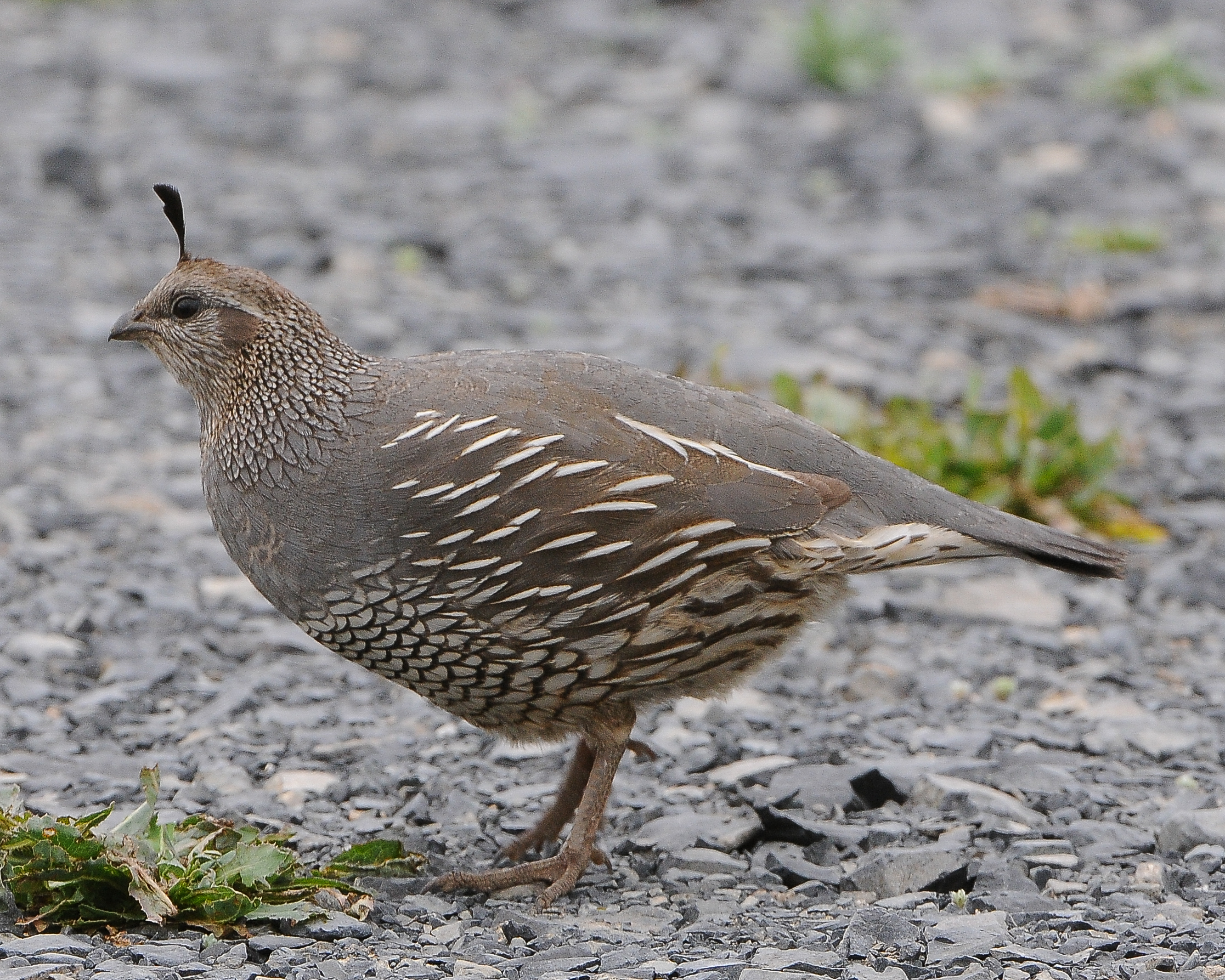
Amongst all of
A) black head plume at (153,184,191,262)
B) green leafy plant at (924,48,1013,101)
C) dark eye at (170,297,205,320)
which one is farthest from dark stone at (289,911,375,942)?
green leafy plant at (924,48,1013,101)

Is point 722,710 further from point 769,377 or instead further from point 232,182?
point 232,182

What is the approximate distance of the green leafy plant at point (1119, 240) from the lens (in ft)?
36.0

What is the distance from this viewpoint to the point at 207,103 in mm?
12406

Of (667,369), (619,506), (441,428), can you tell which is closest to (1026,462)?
(667,369)

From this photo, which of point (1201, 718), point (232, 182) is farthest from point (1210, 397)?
point (232, 182)

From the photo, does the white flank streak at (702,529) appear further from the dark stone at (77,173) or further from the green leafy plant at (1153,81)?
the green leafy plant at (1153,81)

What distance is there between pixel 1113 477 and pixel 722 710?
113 inches

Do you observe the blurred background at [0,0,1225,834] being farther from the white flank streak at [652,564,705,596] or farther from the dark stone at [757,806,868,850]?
the white flank streak at [652,564,705,596]

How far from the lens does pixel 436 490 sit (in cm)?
496

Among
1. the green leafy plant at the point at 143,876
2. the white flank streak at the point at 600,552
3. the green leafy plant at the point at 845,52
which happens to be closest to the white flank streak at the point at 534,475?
the white flank streak at the point at 600,552

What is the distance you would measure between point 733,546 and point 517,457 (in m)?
0.67

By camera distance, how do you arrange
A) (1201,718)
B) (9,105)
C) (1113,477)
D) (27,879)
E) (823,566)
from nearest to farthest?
(27,879)
(823,566)
(1201,718)
(1113,477)
(9,105)

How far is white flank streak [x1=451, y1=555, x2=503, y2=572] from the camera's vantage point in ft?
16.2

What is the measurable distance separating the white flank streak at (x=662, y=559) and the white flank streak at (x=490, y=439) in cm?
52
